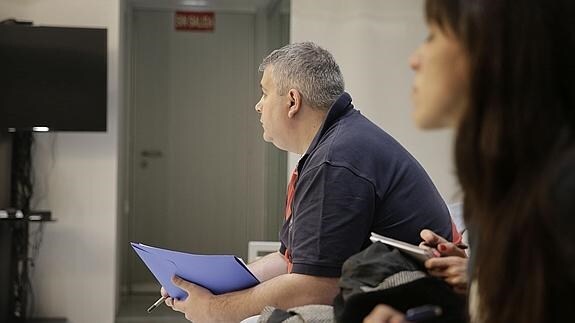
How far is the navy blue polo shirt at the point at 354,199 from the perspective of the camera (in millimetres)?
1637

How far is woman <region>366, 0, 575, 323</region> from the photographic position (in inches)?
32.2

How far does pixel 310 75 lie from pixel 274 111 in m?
0.14

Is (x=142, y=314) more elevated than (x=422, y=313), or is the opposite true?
(x=422, y=313)

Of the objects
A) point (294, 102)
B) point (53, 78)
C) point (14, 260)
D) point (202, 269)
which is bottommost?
point (14, 260)

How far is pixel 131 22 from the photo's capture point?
625 centimetres

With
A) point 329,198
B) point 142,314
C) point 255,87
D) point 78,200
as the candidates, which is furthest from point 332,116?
point 255,87

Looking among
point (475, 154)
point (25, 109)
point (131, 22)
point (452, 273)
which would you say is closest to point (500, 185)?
point (475, 154)

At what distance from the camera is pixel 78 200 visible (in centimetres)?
494

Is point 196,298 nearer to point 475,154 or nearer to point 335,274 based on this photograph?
point 335,274

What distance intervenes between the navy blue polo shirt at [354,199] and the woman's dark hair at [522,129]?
0.77 metres

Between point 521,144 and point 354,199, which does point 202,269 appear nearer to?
point 354,199

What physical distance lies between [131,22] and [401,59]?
7.82 feet

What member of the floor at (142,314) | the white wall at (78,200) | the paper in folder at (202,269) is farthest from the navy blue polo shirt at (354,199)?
the floor at (142,314)

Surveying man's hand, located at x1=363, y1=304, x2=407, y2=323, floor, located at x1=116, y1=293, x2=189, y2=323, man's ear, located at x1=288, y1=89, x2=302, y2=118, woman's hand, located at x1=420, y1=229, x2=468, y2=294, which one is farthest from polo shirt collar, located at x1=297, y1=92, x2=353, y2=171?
floor, located at x1=116, y1=293, x2=189, y2=323
